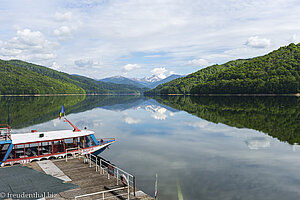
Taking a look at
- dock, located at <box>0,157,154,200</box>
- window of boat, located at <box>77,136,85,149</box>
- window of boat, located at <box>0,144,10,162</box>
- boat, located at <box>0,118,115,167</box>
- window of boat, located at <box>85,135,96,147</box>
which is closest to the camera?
dock, located at <box>0,157,154,200</box>

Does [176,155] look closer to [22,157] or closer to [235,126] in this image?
[22,157]

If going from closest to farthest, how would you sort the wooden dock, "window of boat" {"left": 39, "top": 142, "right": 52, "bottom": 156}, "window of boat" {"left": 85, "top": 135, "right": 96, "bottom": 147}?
1. the wooden dock
2. "window of boat" {"left": 39, "top": 142, "right": 52, "bottom": 156}
3. "window of boat" {"left": 85, "top": 135, "right": 96, "bottom": 147}

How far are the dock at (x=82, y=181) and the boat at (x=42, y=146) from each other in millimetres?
2270

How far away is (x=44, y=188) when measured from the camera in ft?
65.5

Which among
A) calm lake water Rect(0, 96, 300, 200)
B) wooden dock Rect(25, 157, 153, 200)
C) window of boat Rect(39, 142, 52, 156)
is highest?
window of boat Rect(39, 142, 52, 156)

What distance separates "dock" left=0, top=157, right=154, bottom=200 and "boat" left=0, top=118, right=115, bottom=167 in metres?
2.27

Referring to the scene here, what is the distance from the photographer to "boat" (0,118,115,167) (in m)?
28.5

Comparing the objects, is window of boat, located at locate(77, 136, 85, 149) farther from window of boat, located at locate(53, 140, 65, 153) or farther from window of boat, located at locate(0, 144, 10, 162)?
window of boat, located at locate(0, 144, 10, 162)

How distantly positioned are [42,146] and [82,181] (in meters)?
13.5

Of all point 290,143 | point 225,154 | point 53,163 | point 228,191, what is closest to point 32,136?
point 53,163

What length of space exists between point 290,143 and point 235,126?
64.1 ft

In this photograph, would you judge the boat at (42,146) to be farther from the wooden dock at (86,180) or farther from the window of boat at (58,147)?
the wooden dock at (86,180)

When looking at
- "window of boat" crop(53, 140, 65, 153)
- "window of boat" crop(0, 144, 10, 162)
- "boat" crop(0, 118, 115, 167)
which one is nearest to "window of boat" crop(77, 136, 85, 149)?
"boat" crop(0, 118, 115, 167)

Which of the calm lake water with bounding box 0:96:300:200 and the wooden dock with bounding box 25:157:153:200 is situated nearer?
the wooden dock with bounding box 25:157:153:200
